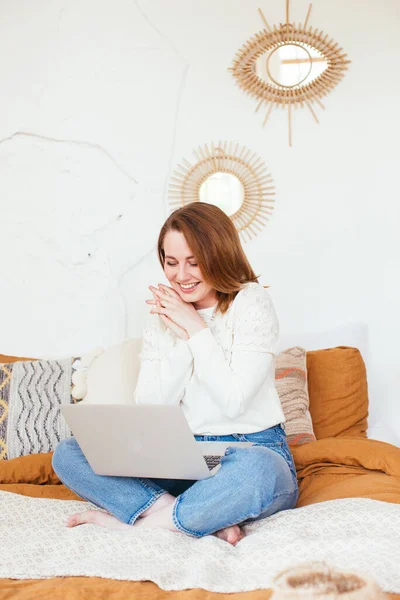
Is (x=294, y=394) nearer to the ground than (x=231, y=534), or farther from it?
farther from it

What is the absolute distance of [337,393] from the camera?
2383 millimetres

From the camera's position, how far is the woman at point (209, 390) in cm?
160

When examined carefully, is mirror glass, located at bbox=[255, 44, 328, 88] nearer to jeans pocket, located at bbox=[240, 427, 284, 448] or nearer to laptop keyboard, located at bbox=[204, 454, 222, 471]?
jeans pocket, located at bbox=[240, 427, 284, 448]

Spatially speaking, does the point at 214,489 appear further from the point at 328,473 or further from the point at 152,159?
the point at 152,159

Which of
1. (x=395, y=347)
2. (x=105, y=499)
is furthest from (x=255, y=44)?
(x=105, y=499)

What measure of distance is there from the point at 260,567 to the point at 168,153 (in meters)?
1.99

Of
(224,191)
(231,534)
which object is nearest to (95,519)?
(231,534)

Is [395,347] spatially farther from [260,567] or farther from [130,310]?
[260,567]

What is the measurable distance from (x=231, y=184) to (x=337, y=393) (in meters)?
1.02

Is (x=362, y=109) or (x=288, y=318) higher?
(x=362, y=109)

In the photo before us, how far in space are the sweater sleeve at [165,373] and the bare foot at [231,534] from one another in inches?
17.7

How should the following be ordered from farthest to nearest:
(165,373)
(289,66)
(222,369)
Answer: (289,66) → (165,373) → (222,369)

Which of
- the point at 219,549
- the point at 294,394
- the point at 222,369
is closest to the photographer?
the point at 219,549

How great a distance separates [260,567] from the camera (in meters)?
1.34
